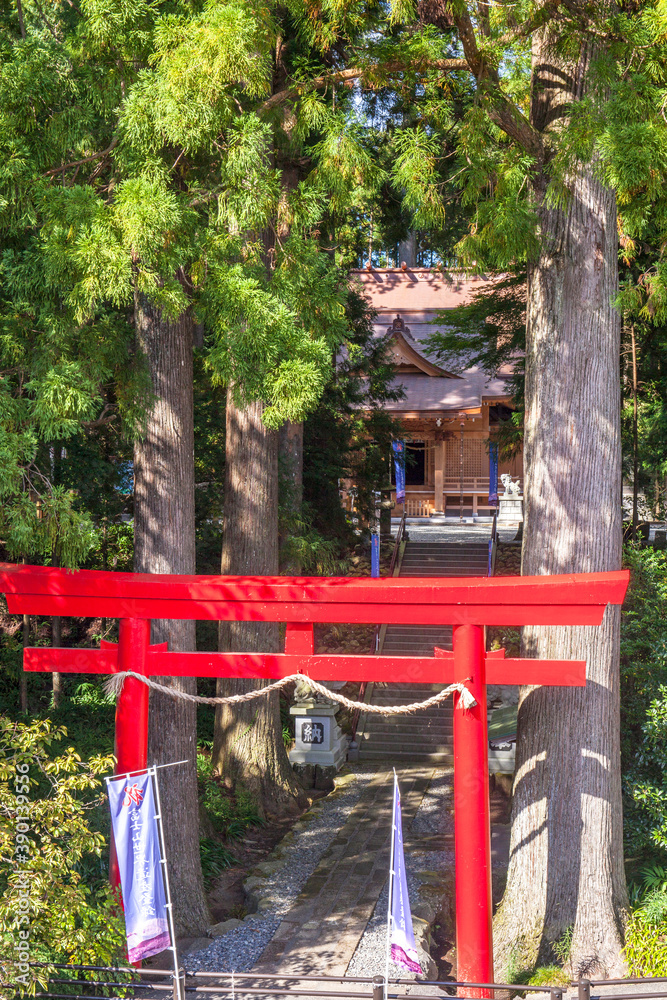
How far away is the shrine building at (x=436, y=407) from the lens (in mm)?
22906

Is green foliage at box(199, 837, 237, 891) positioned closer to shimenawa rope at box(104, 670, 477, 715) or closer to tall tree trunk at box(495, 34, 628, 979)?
tall tree trunk at box(495, 34, 628, 979)

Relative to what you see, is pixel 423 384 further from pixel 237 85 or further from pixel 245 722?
pixel 237 85

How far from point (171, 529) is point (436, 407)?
51.8ft

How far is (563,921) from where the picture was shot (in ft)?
22.6

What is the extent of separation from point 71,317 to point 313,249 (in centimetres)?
198

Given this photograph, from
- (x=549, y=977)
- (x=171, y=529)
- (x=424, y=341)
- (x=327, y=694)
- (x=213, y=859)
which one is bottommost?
(x=213, y=859)

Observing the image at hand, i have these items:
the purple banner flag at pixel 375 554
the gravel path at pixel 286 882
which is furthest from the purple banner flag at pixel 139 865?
the purple banner flag at pixel 375 554

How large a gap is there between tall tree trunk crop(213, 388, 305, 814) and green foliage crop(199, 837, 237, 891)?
131 cm

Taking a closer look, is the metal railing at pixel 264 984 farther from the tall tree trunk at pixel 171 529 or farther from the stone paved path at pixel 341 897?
the tall tree trunk at pixel 171 529

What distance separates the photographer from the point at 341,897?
8.40 meters

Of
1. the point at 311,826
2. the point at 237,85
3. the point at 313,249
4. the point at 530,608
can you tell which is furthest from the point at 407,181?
the point at 311,826

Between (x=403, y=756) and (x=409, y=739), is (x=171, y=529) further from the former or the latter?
(x=409, y=739)

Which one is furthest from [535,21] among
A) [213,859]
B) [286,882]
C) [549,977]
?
Result: [213,859]

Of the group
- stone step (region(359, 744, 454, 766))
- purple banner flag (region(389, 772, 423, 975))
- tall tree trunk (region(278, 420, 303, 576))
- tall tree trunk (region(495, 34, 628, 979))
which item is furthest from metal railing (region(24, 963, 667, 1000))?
stone step (region(359, 744, 454, 766))
